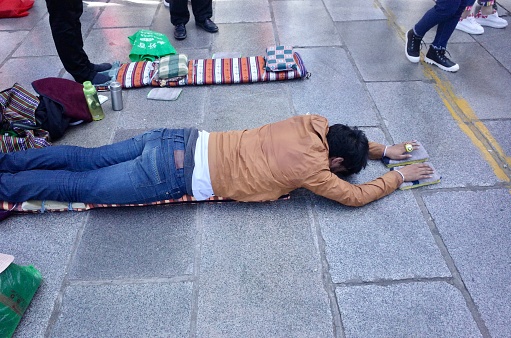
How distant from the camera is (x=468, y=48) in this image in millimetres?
4711

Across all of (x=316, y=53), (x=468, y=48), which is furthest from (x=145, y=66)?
(x=468, y=48)

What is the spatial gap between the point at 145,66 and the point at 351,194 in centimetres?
268

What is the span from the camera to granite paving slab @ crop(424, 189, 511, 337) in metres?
2.21

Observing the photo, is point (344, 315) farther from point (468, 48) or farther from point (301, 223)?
point (468, 48)

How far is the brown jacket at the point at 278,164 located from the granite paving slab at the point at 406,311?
605mm

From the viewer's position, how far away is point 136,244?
2.55 metres

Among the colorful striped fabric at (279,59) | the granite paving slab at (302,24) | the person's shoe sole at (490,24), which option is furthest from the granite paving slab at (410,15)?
the colorful striped fabric at (279,59)

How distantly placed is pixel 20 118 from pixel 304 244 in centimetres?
237

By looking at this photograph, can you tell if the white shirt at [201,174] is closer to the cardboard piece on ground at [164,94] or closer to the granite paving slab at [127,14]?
the cardboard piece on ground at [164,94]

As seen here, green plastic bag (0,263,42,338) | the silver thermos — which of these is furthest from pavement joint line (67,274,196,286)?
the silver thermos

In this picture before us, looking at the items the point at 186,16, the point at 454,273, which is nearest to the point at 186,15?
the point at 186,16

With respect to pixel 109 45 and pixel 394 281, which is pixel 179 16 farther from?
pixel 394 281

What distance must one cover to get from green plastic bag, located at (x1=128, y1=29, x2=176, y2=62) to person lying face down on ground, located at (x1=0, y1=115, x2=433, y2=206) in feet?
6.85

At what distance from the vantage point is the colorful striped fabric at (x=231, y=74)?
4074 millimetres
